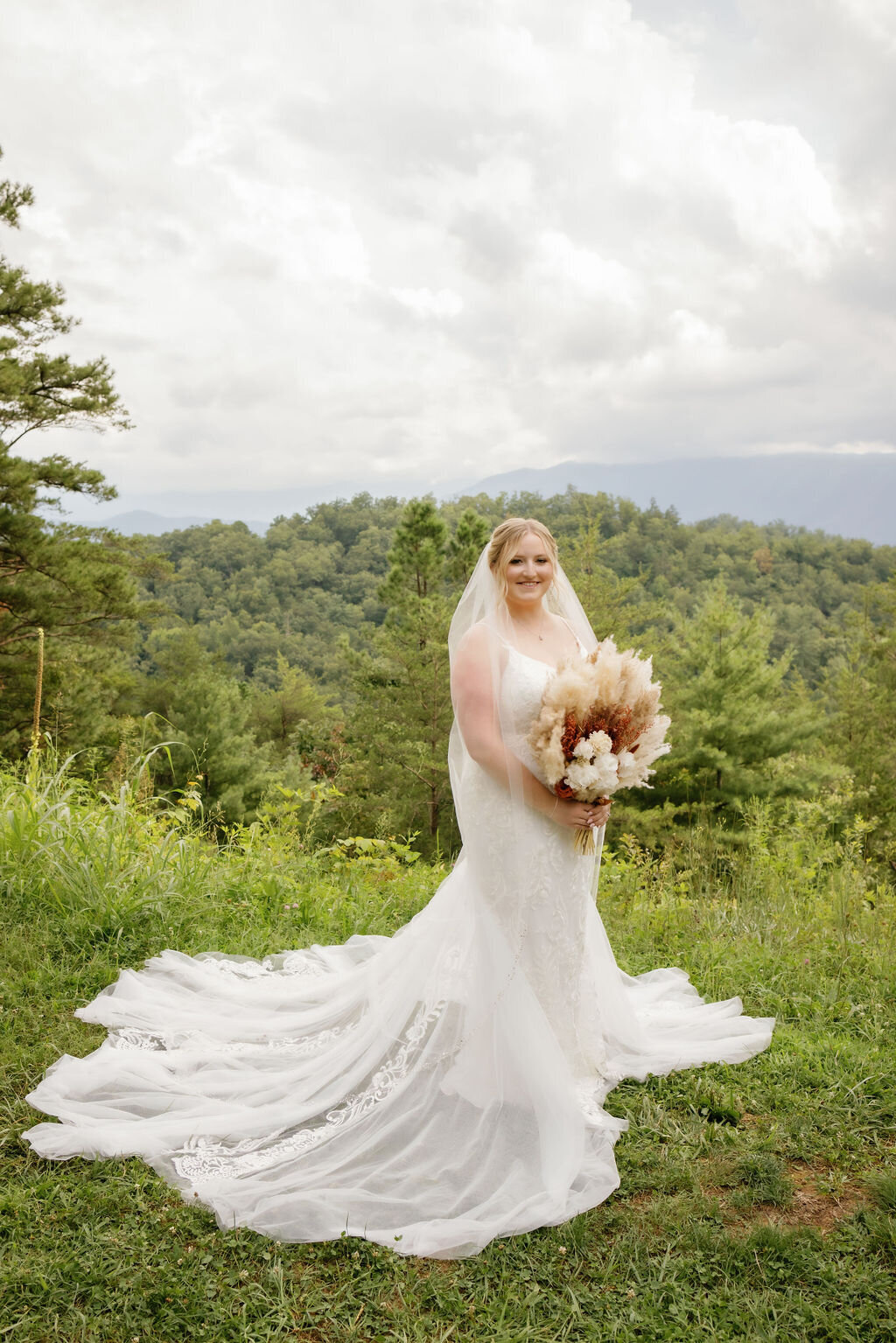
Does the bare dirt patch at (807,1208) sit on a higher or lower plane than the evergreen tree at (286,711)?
higher

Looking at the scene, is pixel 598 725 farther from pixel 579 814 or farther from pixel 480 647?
pixel 480 647

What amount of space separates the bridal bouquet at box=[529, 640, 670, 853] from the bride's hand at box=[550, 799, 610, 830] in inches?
3.8

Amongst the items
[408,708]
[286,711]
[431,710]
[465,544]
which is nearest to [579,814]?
[431,710]

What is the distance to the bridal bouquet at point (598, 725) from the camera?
10.6ft

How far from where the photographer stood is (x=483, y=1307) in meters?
2.58

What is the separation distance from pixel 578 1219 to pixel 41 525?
67.5 ft

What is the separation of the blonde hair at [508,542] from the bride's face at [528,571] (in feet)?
0.05

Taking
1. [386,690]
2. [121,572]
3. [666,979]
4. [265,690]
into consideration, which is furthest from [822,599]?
[666,979]

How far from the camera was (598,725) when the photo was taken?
130 inches

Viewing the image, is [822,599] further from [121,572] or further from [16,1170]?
[16,1170]

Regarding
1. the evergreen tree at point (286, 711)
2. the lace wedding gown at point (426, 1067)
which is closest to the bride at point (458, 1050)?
the lace wedding gown at point (426, 1067)

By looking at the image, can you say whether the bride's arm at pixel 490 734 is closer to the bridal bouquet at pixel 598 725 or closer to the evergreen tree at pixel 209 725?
the bridal bouquet at pixel 598 725

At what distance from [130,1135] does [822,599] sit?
81.4 metres

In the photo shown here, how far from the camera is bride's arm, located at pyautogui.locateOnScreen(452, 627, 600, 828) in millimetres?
3504
